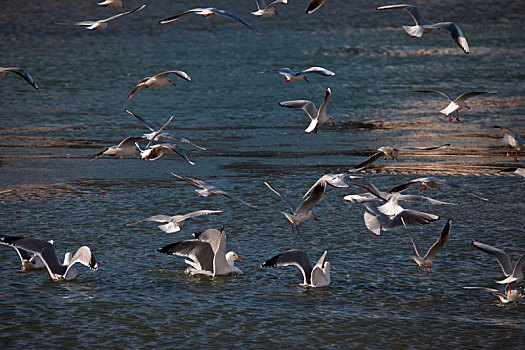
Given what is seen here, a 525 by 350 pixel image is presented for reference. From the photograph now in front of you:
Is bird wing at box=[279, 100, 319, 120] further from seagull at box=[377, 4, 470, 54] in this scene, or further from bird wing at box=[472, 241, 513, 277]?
bird wing at box=[472, 241, 513, 277]

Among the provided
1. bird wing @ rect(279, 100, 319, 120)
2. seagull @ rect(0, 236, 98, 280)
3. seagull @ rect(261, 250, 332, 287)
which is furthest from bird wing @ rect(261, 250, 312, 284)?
bird wing @ rect(279, 100, 319, 120)

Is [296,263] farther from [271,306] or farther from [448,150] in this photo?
[448,150]

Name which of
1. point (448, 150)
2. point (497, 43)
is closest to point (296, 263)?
point (448, 150)

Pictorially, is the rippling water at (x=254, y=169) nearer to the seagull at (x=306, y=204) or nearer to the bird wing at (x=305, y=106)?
the seagull at (x=306, y=204)

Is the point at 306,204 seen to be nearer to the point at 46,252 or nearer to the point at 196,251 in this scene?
the point at 196,251

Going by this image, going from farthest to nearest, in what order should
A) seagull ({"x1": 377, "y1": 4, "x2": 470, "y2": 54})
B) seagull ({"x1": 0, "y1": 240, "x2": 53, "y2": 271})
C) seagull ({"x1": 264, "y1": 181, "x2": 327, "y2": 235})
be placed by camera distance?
1. seagull ({"x1": 377, "y1": 4, "x2": 470, "y2": 54})
2. seagull ({"x1": 0, "y1": 240, "x2": 53, "y2": 271})
3. seagull ({"x1": 264, "y1": 181, "x2": 327, "y2": 235})

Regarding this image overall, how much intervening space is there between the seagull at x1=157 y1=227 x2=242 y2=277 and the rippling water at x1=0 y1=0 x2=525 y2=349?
15 centimetres

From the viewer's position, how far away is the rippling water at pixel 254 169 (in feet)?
25.5

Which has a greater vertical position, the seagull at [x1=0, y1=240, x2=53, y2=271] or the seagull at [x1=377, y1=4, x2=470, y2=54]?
the seagull at [x1=377, y1=4, x2=470, y2=54]

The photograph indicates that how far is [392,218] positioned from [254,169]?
5.12 m

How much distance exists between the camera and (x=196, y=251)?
893cm

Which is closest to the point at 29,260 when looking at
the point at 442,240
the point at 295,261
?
the point at 295,261

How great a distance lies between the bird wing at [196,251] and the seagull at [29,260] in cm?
131

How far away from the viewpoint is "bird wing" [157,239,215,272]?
8.89m
